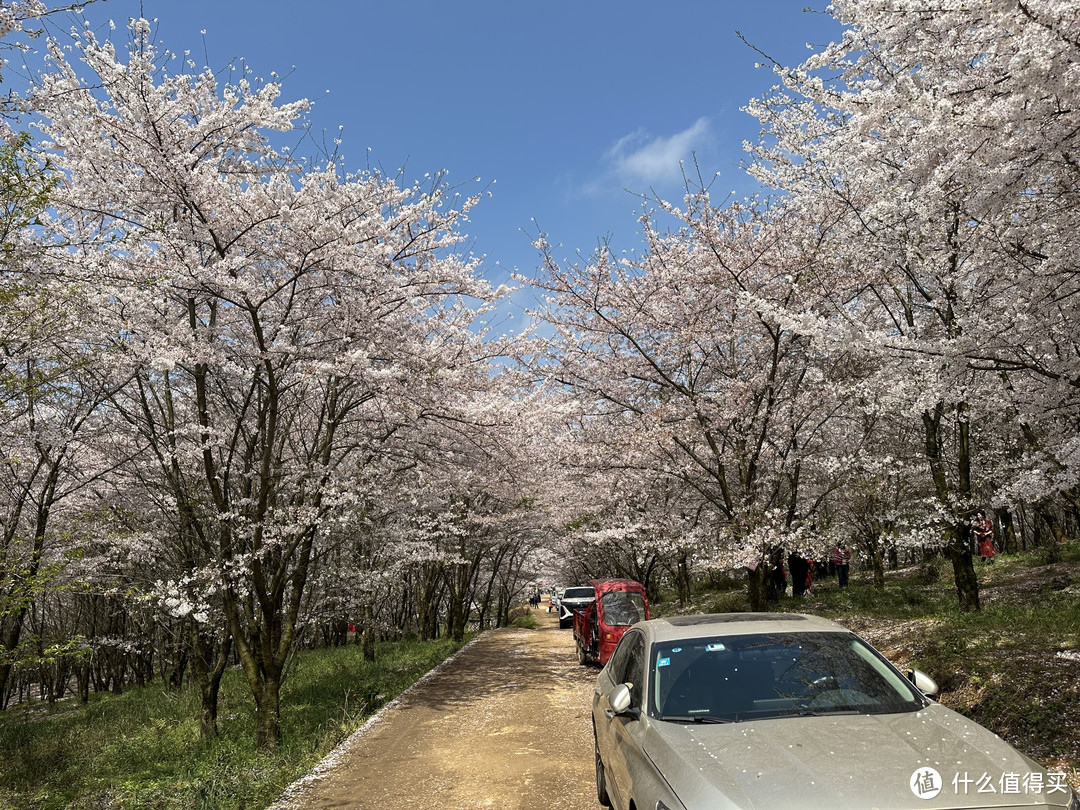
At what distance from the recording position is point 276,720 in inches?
420

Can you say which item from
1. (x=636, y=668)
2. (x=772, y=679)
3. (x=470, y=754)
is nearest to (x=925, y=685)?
(x=772, y=679)

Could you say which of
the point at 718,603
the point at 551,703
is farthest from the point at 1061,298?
the point at 718,603

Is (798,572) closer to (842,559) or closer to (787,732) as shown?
(842,559)

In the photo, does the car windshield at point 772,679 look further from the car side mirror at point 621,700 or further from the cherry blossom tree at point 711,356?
the cherry blossom tree at point 711,356

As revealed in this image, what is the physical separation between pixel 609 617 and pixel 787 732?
1168 cm

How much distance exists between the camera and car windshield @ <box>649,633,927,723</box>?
3971 millimetres

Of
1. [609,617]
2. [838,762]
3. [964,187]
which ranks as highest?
[964,187]

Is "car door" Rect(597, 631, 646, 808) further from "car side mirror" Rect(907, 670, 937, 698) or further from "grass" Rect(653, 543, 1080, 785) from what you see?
"grass" Rect(653, 543, 1080, 785)

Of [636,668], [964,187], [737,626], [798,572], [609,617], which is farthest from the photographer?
[798,572]

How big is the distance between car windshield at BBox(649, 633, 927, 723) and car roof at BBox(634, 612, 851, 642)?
50 mm

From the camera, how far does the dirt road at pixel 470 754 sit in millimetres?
6641

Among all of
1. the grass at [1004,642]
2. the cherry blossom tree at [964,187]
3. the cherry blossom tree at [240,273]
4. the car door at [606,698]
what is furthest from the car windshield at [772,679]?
the cherry blossom tree at [240,273]

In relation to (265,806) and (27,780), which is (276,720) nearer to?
(265,806)

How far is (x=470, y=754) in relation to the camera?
27.4ft
